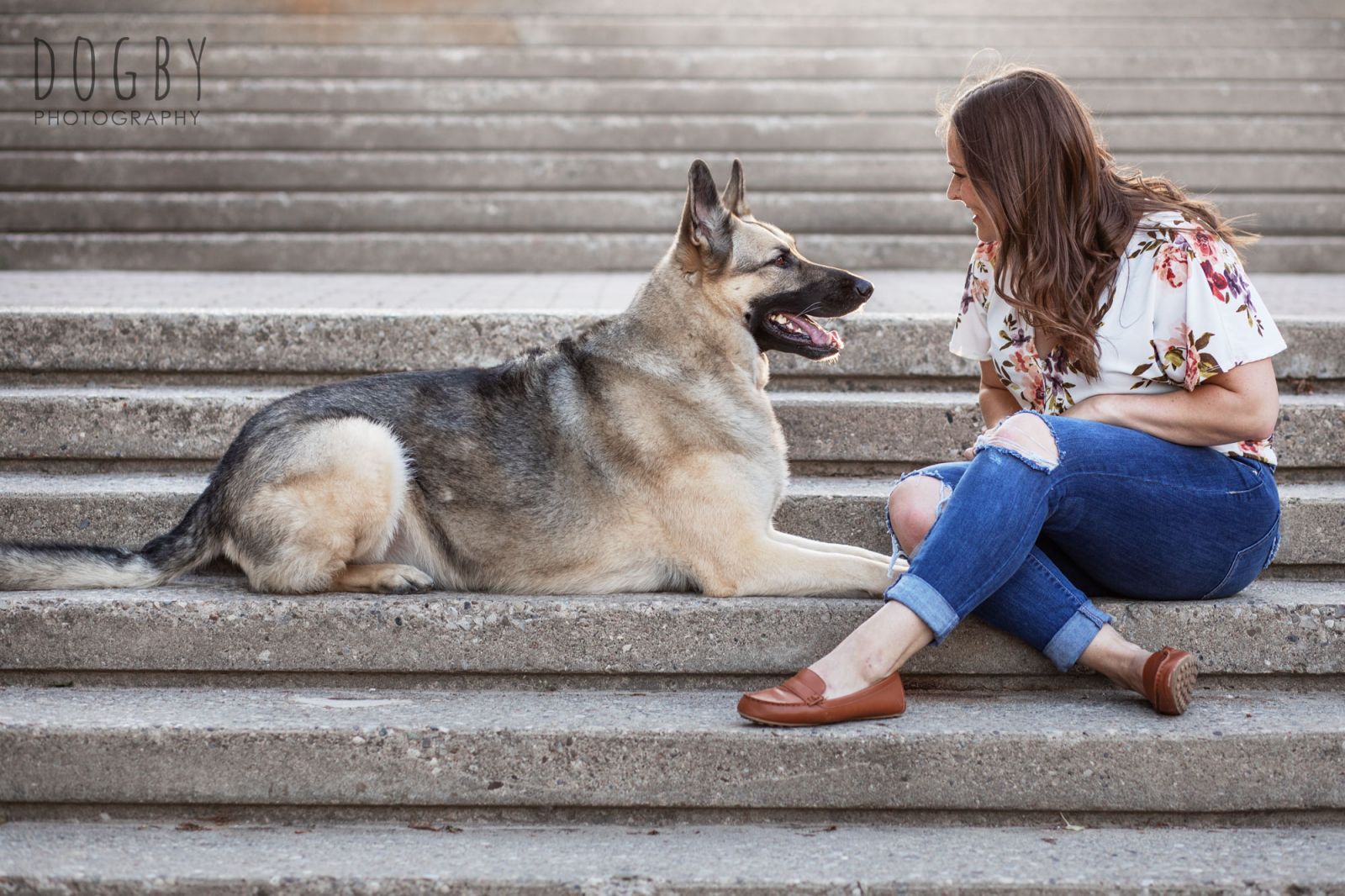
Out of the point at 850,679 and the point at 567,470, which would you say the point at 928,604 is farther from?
the point at 567,470

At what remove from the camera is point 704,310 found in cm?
358

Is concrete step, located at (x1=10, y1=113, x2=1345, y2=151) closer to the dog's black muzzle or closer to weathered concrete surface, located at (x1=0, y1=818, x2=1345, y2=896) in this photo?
the dog's black muzzle

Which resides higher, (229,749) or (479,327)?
(479,327)

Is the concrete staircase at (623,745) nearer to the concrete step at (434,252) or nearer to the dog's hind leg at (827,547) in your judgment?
the dog's hind leg at (827,547)

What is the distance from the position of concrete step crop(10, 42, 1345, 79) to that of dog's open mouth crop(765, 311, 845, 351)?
5.58 meters

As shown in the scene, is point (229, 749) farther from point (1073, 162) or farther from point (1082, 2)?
point (1082, 2)

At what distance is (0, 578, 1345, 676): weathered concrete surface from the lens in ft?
10.1

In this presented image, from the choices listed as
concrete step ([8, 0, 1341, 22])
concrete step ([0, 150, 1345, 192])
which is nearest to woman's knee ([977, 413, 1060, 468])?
concrete step ([0, 150, 1345, 192])

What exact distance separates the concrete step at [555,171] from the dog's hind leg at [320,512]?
4.55 meters

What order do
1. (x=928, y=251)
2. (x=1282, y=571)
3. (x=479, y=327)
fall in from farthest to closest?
(x=928, y=251), (x=479, y=327), (x=1282, y=571)

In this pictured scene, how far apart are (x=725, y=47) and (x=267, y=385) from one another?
5.71m

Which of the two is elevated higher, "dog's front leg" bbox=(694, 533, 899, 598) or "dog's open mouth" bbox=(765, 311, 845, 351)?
"dog's open mouth" bbox=(765, 311, 845, 351)

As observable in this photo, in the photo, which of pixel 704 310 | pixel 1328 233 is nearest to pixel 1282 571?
pixel 704 310

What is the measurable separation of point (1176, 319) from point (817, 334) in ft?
3.50
